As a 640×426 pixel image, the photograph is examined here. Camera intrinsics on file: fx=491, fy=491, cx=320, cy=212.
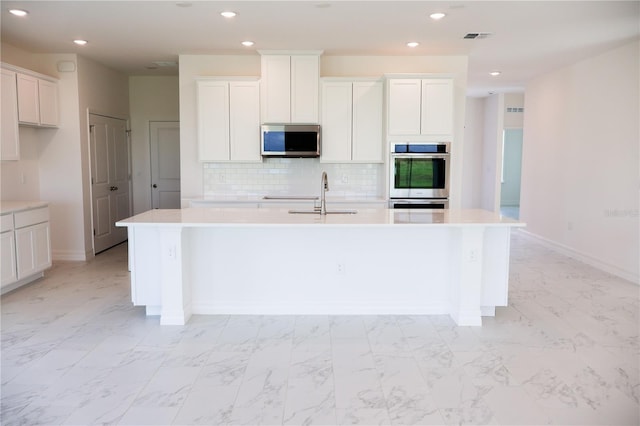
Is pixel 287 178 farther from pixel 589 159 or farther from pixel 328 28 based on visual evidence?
pixel 589 159

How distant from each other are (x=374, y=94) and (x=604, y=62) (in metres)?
2.92

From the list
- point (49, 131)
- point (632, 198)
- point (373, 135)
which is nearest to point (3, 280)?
point (49, 131)

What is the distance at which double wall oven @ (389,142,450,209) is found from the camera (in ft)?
20.1

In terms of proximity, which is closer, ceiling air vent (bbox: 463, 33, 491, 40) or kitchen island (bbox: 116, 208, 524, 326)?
kitchen island (bbox: 116, 208, 524, 326)

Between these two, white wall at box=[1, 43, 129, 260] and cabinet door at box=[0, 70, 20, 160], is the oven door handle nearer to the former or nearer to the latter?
white wall at box=[1, 43, 129, 260]

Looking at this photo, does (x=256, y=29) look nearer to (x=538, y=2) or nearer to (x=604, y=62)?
(x=538, y=2)

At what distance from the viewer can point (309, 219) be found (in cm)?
408

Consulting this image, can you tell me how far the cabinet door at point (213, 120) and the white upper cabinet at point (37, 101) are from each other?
190 cm

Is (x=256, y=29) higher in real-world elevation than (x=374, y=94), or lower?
higher

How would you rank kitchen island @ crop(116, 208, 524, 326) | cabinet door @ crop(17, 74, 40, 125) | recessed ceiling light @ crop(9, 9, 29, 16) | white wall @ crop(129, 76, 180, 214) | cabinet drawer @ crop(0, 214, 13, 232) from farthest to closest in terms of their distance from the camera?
white wall @ crop(129, 76, 180, 214) < cabinet door @ crop(17, 74, 40, 125) < cabinet drawer @ crop(0, 214, 13, 232) < recessed ceiling light @ crop(9, 9, 29, 16) < kitchen island @ crop(116, 208, 524, 326)

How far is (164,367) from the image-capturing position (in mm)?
3291

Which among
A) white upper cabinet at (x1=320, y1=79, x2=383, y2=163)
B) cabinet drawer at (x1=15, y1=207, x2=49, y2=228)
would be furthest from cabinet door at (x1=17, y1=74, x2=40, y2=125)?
white upper cabinet at (x1=320, y1=79, x2=383, y2=163)

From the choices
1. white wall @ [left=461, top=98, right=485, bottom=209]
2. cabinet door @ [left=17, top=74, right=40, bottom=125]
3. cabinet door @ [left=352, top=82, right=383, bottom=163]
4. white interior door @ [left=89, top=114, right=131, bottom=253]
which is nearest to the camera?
cabinet door @ [left=17, top=74, right=40, bottom=125]

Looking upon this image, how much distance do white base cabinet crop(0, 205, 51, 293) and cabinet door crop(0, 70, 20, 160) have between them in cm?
68
